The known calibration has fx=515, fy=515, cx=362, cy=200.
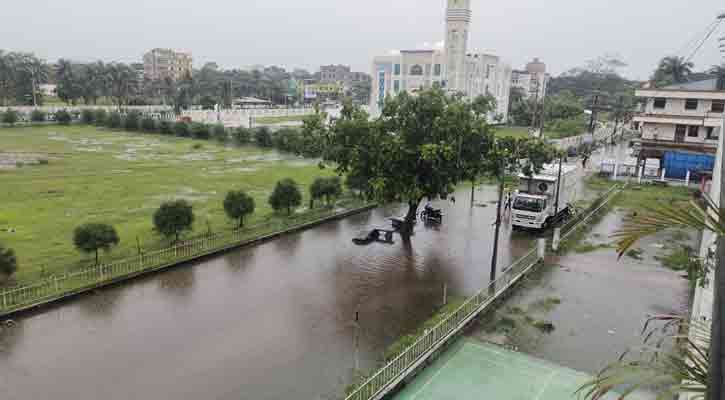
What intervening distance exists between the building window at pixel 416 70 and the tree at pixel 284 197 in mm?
65820

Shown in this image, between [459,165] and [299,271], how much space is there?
23.7ft

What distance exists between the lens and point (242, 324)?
14.2 meters

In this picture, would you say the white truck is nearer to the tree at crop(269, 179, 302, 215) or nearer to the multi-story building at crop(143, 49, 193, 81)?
the tree at crop(269, 179, 302, 215)

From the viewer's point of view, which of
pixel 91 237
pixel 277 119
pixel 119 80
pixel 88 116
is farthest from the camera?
pixel 277 119

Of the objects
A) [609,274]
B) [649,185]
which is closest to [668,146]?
[649,185]

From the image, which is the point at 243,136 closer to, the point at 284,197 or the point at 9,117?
the point at 9,117

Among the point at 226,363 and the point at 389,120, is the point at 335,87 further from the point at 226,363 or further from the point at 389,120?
the point at 226,363

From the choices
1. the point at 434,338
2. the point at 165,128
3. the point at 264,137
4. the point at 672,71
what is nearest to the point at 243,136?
the point at 264,137

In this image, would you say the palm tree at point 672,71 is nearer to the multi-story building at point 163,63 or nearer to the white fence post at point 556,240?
the white fence post at point 556,240

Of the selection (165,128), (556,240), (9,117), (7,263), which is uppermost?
(9,117)

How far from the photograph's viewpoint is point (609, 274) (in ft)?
62.9

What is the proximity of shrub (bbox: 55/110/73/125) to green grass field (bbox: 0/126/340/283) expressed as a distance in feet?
33.2

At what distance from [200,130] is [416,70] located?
1588 inches

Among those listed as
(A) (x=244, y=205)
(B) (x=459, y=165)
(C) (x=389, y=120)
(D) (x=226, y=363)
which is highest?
(C) (x=389, y=120)
